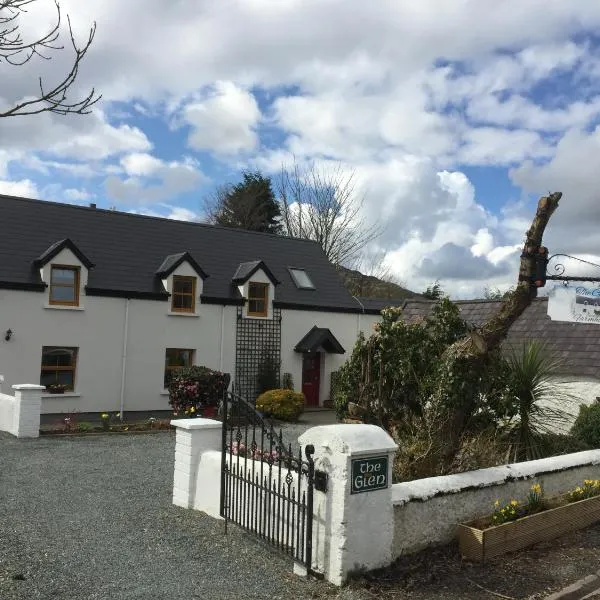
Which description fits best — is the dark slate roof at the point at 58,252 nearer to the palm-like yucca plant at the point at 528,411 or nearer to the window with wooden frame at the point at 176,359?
the window with wooden frame at the point at 176,359

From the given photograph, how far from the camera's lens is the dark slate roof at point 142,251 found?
19953mm

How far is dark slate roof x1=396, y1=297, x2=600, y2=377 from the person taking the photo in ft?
46.7

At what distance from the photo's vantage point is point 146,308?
2092cm

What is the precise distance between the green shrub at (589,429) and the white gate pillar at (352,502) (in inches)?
239

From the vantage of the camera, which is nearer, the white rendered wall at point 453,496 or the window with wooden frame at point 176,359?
the white rendered wall at point 453,496

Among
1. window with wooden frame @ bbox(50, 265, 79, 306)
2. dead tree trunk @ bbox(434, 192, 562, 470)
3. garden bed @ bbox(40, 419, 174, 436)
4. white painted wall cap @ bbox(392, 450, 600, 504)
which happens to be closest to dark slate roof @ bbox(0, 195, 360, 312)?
window with wooden frame @ bbox(50, 265, 79, 306)

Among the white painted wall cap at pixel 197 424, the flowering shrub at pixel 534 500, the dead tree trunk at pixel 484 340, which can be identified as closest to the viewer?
the flowering shrub at pixel 534 500

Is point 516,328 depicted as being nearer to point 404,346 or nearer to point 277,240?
point 404,346

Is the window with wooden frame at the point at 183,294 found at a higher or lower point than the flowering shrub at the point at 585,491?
higher

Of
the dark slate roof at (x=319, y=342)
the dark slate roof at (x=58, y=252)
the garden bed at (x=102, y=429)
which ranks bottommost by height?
the garden bed at (x=102, y=429)

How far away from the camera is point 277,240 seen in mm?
27062

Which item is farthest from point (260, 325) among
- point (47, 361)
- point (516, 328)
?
point (516, 328)

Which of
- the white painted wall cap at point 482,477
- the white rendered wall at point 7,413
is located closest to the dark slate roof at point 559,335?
the white painted wall cap at point 482,477

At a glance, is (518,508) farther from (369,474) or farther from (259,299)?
(259,299)
